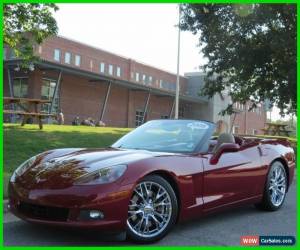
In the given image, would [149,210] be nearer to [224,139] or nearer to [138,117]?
[224,139]

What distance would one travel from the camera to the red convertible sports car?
4594mm

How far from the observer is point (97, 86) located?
156ft

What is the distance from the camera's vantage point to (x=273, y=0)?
18.1 metres

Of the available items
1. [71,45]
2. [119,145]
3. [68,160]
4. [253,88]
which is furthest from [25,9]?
[71,45]

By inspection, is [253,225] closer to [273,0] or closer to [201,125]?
[201,125]

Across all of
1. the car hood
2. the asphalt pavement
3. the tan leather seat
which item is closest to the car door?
the tan leather seat

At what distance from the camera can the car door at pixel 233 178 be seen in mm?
5659

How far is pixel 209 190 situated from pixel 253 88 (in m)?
19.7

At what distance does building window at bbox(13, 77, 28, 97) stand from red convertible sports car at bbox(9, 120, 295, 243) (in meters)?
36.1

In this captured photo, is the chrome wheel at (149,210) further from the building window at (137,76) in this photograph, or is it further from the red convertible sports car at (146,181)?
the building window at (137,76)

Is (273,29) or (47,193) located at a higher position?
(273,29)

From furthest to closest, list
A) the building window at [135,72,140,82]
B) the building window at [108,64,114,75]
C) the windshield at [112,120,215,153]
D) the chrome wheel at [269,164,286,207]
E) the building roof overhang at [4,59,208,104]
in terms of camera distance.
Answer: the building window at [135,72,140,82], the building window at [108,64,114,75], the building roof overhang at [4,59,208,104], the chrome wheel at [269,164,286,207], the windshield at [112,120,215,153]

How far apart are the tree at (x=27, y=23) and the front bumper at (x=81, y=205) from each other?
9.34 meters

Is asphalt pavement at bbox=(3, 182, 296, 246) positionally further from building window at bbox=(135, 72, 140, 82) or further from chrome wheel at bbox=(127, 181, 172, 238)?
building window at bbox=(135, 72, 140, 82)
